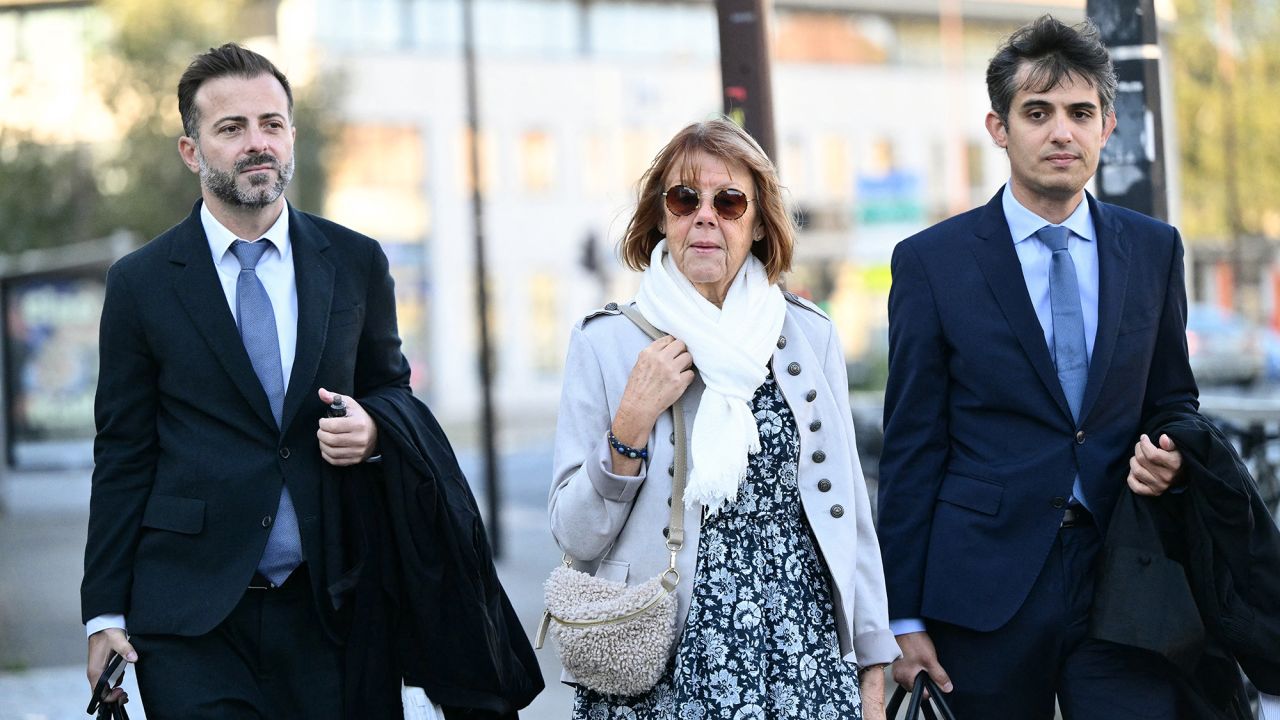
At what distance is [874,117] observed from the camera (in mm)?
55531

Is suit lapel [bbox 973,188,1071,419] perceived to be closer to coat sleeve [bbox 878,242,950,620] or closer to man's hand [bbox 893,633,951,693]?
coat sleeve [bbox 878,242,950,620]

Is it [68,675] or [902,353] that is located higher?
[902,353]

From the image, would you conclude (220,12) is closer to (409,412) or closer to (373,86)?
(373,86)

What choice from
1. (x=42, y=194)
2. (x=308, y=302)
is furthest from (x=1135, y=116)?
(x=42, y=194)

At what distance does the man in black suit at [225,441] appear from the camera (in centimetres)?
373

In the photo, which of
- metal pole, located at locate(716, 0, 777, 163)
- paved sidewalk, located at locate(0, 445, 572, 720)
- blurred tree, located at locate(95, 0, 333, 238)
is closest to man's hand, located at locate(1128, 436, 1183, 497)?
metal pole, located at locate(716, 0, 777, 163)

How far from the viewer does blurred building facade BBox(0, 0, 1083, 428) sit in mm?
46812

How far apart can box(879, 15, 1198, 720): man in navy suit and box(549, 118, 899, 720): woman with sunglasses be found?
0.30m

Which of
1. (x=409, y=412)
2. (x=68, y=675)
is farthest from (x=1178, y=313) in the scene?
(x=68, y=675)

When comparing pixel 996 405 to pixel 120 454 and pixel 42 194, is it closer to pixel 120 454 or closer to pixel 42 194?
pixel 120 454

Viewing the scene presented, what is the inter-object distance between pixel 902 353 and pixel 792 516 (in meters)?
0.68

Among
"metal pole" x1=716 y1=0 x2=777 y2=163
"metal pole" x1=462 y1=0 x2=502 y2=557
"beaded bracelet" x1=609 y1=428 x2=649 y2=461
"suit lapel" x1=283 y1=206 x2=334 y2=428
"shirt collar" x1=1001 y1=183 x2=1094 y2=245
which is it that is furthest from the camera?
"metal pole" x1=462 y1=0 x2=502 y2=557

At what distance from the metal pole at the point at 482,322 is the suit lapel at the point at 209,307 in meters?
Answer: 10.9

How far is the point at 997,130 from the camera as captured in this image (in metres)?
4.01
